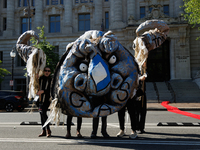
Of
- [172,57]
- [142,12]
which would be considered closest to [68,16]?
[142,12]

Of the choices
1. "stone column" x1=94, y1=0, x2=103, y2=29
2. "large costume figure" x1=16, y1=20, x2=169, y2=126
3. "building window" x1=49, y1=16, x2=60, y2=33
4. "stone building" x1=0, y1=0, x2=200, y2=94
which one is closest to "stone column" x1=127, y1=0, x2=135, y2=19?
"stone building" x1=0, y1=0, x2=200, y2=94

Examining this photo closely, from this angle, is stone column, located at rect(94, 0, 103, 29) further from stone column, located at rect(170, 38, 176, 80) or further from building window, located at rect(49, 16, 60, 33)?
stone column, located at rect(170, 38, 176, 80)

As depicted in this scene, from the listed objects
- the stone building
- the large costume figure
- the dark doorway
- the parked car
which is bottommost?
the parked car

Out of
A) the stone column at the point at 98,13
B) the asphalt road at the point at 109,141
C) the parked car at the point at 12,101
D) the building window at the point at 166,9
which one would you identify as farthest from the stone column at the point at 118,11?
the asphalt road at the point at 109,141

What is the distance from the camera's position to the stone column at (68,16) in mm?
29406

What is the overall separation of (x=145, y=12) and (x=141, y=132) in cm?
2359

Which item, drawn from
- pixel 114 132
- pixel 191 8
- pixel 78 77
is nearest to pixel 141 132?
pixel 114 132

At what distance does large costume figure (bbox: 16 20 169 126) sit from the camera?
16.9 ft

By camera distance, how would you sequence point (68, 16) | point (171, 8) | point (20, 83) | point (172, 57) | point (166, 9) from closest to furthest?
1. point (172, 57)
2. point (171, 8)
3. point (166, 9)
4. point (68, 16)
5. point (20, 83)

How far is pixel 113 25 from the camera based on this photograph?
2819cm

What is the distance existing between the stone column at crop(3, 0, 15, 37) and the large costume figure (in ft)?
91.1

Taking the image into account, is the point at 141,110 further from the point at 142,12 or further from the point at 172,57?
the point at 142,12

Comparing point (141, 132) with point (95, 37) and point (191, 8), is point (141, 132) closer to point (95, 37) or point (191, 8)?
point (95, 37)

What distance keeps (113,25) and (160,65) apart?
7447 millimetres
